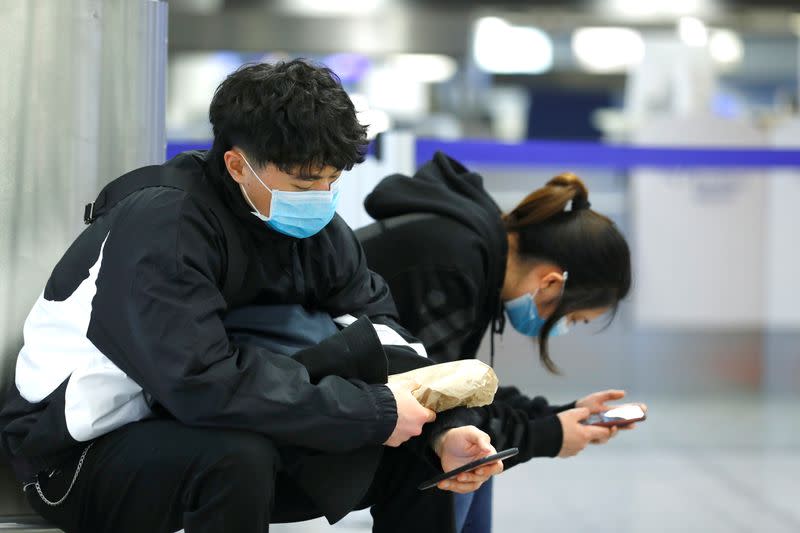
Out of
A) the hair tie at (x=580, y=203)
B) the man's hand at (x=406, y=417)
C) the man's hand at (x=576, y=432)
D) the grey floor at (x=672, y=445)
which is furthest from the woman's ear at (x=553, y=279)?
the grey floor at (x=672, y=445)

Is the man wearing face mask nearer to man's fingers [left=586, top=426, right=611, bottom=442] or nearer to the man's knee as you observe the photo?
the man's knee

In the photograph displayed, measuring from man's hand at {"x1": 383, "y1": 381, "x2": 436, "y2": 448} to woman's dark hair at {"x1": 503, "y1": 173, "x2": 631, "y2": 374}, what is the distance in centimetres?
59

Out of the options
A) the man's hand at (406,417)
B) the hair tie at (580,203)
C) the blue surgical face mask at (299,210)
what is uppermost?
the hair tie at (580,203)

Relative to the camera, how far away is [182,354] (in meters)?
1.30

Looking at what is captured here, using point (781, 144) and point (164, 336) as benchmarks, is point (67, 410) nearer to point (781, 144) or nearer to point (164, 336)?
point (164, 336)

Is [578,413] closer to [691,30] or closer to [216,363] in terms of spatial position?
[216,363]

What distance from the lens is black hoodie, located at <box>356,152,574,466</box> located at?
73.4 inches

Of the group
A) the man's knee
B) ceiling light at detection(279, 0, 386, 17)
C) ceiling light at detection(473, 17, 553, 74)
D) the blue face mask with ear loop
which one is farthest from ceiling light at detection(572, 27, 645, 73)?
the man's knee

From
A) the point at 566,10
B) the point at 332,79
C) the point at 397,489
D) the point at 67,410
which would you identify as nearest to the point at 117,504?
the point at 67,410

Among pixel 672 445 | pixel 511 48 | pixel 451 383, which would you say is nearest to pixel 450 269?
pixel 451 383

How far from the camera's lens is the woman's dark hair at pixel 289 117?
4.53 ft

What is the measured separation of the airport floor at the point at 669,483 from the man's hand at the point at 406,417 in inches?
32.6

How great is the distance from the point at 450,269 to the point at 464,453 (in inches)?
19.2

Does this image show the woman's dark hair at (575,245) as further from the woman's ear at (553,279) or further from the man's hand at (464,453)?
the man's hand at (464,453)
